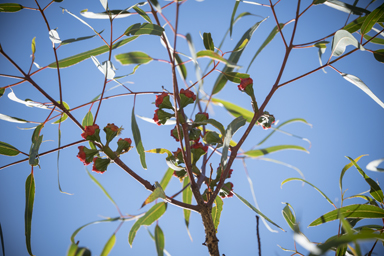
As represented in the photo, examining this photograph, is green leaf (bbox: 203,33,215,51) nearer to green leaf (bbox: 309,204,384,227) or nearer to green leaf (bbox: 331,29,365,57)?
green leaf (bbox: 331,29,365,57)

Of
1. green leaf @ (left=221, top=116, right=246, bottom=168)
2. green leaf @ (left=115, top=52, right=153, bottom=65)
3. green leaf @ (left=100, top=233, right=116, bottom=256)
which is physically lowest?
green leaf @ (left=100, top=233, right=116, bottom=256)

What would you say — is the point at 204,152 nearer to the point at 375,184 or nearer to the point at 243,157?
the point at 243,157

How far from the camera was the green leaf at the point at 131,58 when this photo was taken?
0.55 meters

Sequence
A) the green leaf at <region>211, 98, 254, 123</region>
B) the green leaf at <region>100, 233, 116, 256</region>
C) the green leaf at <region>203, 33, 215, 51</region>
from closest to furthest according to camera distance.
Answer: the green leaf at <region>100, 233, 116, 256</region>, the green leaf at <region>203, 33, 215, 51</region>, the green leaf at <region>211, 98, 254, 123</region>

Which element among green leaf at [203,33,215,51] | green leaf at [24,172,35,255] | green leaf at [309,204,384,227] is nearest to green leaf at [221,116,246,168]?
green leaf at [203,33,215,51]

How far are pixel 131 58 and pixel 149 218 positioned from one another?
337mm

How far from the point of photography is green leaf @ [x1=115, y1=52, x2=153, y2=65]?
55 cm

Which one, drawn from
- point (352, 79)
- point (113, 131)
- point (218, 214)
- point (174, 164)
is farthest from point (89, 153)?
point (352, 79)

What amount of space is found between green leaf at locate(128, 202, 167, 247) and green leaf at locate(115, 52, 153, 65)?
307 mm

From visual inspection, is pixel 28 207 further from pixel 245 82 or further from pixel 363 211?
pixel 363 211

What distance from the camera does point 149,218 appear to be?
0.60 m

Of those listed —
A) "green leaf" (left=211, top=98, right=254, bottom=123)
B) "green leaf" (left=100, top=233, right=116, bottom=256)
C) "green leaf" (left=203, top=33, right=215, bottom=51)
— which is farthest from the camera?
"green leaf" (left=211, top=98, right=254, bottom=123)

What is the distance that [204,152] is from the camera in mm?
630

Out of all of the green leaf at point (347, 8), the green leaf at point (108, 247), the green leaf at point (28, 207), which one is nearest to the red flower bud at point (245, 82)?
the green leaf at point (347, 8)
